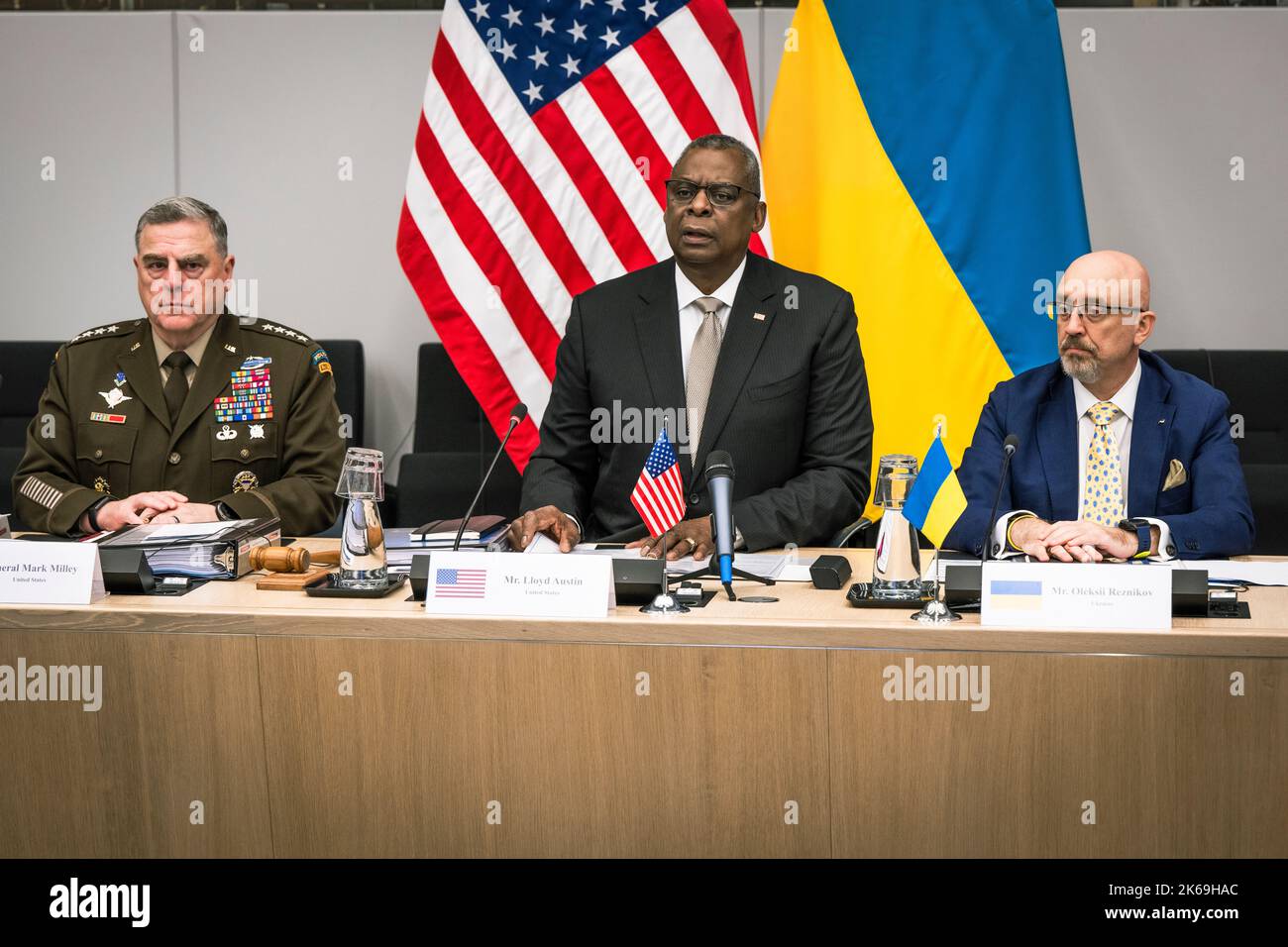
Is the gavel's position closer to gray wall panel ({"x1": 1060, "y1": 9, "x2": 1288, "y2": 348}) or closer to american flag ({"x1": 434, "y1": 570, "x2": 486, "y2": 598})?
american flag ({"x1": 434, "y1": 570, "x2": 486, "y2": 598})

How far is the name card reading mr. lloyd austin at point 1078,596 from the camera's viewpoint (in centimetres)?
176

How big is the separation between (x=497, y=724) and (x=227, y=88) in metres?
3.27

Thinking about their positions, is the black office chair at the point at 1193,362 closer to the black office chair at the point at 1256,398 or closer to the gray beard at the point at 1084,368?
the black office chair at the point at 1256,398

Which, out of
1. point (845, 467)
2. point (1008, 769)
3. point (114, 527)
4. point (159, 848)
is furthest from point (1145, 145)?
point (159, 848)

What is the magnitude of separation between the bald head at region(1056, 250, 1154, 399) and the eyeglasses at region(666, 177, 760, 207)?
0.75 m

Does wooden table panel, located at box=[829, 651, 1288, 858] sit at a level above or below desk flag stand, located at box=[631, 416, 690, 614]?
below

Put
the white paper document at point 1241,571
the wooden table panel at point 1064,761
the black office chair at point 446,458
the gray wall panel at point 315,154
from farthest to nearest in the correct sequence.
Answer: the gray wall panel at point 315,154
the black office chair at point 446,458
the white paper document at point 1241,571
the wooden table panel at point 1064,761

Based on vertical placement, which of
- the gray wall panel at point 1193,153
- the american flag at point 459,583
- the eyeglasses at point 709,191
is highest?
the gray wall panel at point 1193,153

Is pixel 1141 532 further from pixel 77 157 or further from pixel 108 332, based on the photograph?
pixel 77 157

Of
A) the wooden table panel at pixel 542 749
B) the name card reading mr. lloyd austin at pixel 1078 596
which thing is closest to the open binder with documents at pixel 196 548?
the wooden table panel at pixel 542 749

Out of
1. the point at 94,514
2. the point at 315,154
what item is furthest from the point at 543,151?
the point at 94,514

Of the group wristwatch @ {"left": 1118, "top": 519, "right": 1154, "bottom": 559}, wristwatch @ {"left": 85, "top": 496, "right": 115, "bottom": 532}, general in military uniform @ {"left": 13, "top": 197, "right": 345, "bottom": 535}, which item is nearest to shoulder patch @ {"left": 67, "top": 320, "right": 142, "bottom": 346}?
general in military uniform @ {"left": 13, "top": 197, "right": 345, "bottom": 535}

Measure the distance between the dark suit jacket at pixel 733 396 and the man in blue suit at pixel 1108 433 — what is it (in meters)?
0.35

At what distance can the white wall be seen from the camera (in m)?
4.20
